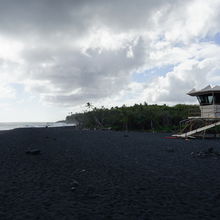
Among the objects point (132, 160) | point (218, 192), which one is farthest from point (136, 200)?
point (132, 160)

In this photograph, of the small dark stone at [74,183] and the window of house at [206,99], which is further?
the window of house at [206,99]

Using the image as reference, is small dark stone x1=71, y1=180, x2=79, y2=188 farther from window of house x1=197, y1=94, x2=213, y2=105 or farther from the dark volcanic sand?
window of house x1=197, y1=94, x2=213, y2=105

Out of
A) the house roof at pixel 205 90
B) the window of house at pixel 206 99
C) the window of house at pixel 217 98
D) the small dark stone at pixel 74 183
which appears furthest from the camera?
the window of house at pixel 206 99

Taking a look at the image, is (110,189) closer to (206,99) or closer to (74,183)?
(74,183)

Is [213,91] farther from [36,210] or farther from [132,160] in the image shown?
[36,210]

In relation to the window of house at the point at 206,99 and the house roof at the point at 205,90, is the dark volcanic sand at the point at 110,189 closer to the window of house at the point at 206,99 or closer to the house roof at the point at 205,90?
the house roof at the point at 205,90

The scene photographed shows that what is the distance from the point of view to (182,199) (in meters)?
6.69

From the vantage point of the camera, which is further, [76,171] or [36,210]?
[76,171]

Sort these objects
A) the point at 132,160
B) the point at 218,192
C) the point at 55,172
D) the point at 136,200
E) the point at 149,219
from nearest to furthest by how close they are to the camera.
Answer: the point at 149,219 → the point at 136,200 → the point at 218,192 → the point at 55,172 → the point at 132,160

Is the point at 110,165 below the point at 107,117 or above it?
below

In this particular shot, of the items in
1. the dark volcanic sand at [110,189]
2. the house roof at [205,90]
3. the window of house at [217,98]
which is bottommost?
the dark volcanic sand at [110,189]

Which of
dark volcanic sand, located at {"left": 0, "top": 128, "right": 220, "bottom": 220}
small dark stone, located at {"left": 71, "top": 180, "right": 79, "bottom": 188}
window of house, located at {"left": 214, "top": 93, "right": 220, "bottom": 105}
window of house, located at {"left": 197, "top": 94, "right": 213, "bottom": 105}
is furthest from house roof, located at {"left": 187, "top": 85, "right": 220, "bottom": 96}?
small dark stone, located at {"left": 71, "top": 180, "right": 79, "bottom": 188}

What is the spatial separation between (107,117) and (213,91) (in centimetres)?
3138

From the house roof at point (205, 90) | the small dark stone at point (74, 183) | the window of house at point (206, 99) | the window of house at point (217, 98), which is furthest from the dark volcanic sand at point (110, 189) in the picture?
the window of house at point (206, 99)
